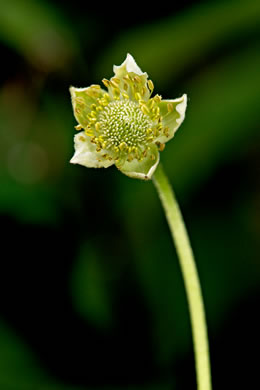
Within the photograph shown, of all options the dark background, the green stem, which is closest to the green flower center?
the green stem

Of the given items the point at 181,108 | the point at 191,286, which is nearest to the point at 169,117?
the point at 181,108

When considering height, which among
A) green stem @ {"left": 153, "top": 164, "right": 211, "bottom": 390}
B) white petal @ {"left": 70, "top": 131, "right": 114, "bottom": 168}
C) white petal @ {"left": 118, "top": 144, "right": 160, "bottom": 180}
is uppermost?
white petal @ {"left": 70, "top": 131, "right": 114, "bottom": 168}

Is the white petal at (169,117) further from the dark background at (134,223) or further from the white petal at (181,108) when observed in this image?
the dark background at (134,223)

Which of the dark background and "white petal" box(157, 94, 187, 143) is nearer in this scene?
"white petal" box(157, 94, 187, 143)

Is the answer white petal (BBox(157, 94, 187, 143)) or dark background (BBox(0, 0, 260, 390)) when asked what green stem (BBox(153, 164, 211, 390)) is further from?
dark background (BBox(0, 0, 260, 390))

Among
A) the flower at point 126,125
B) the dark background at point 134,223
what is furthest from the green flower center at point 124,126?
the dark background at point 134,223

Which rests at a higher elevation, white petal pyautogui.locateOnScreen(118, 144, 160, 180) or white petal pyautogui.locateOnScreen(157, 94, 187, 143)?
white petal pyautogui.locateOnScreen(157, 94, 187, 143)

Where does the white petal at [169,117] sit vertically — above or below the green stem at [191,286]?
above
